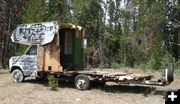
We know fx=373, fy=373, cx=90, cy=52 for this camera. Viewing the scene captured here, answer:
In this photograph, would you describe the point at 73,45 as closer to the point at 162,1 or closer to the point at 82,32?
the point at 82,32

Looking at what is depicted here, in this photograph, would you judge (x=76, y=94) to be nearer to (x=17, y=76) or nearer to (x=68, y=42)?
(x=17, y=76)

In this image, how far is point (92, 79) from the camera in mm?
13414

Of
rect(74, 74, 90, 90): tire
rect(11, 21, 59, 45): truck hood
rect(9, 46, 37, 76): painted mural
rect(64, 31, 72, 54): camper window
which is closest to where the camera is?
rect(74, 74, 90, 90): tire

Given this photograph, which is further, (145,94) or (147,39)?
(147,39)

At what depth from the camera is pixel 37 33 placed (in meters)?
14.9

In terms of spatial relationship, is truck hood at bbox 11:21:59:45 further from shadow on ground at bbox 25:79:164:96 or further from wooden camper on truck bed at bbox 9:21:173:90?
shadow on ground at bbox 25:79:164:96

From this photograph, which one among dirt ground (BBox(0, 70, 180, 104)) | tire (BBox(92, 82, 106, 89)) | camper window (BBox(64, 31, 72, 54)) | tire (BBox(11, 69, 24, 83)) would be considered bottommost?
dirt ground (BBox(0, 70, 180, 104))

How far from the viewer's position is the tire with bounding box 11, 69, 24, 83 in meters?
15.4

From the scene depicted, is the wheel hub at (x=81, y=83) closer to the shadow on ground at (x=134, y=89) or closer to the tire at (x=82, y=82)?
the tire at (x=82, y=82)

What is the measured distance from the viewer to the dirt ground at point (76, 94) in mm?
11259

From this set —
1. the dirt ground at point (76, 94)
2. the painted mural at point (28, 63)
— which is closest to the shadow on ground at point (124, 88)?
the dirt ground at point (76, 94)

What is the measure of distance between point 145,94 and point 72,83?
3859 mm

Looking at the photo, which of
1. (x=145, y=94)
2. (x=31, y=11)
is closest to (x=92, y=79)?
(x=145, y=94)

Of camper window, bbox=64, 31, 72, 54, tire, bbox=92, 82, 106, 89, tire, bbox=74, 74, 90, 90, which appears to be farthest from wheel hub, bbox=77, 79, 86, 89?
camper window, bbox=64, 31, 72, 54
